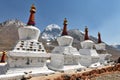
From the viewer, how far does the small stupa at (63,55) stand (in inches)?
763

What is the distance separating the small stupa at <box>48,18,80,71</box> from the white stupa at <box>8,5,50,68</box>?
264cm

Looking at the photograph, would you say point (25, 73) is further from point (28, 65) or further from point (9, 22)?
point (9, 22)

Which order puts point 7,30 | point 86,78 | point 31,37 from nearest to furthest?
point 86,78
point 31,37
point 7,30

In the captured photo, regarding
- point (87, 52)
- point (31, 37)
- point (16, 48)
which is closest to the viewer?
point (16, 48)

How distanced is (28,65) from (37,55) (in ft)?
3.78

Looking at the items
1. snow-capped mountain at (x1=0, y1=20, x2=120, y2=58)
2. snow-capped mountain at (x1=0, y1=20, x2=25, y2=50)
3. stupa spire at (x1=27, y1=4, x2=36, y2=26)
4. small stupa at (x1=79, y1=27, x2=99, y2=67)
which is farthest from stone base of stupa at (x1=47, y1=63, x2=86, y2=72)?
snow-capped mountain at (x1=0, y1=20, x2=25, y2=50)

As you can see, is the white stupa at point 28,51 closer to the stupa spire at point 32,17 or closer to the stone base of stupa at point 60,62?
the stupa spire at point 32,17

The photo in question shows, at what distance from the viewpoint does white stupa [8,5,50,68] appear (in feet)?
49.4

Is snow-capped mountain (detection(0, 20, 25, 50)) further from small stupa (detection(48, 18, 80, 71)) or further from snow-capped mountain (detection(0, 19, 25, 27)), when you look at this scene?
small stupa (detection(48, 18, 80, 71))

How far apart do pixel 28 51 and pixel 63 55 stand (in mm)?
5037

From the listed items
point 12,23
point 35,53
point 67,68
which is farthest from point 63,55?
point 12,23

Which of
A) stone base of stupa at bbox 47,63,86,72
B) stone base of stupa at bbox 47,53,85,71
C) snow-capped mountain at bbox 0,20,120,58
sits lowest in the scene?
stone base of stupa at bbox 47,63,86,72

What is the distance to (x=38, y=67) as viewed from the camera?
54.1 feet

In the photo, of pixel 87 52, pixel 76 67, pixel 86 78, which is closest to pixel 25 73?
pixel 86 78
